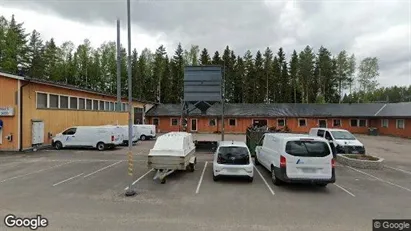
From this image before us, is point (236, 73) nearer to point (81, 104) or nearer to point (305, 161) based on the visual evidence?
point (81, 104)

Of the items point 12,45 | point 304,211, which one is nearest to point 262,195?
point 304,211

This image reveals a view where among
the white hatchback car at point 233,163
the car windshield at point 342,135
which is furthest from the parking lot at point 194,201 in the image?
the car windshield at point 342,135

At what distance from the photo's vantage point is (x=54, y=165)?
14656mm

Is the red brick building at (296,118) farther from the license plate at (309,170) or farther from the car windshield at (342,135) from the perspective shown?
the license plate at (309,170)

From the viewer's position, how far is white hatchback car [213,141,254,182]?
10.9 m

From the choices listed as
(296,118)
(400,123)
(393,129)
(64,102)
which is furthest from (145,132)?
(393,129)

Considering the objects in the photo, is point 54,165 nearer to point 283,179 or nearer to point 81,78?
point 283,179

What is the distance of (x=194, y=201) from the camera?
8.62 metres

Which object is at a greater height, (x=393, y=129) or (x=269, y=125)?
(x=269, y=125)

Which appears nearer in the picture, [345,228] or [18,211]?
[345,228]

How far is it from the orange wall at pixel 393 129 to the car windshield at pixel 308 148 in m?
32.5

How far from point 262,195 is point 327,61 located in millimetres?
59562

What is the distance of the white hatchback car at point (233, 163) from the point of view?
10.9 metres

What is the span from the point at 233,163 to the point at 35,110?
55.5ft
